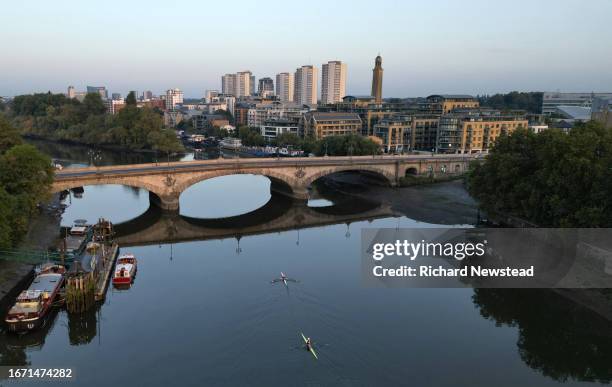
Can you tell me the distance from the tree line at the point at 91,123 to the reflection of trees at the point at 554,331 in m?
91.3

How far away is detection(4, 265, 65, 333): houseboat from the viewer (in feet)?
90.2

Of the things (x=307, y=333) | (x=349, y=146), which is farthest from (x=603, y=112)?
(x=307, y=333)

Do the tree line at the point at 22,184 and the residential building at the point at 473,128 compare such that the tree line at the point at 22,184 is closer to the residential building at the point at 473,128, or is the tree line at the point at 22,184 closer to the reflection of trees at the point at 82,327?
the reflection of trees at the point at 82,327

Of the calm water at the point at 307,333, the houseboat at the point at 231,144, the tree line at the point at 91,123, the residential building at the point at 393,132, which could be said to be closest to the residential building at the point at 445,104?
the residential building at the point at 393,132

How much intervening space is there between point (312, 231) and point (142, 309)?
23881mm

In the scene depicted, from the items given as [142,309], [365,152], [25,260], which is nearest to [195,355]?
[142,309]

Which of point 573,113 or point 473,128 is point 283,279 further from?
point 573,113

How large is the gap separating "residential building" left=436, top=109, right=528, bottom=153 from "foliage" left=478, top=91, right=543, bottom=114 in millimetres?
68108

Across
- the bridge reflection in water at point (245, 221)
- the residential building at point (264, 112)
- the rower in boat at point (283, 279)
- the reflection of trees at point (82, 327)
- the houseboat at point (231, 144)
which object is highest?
the residential building at point (264, 112)

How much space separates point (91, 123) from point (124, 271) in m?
107

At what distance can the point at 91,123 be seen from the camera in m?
130

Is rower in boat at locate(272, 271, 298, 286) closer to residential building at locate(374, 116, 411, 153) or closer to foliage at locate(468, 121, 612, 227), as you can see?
foliage at locate(468, 121, 612, 227)

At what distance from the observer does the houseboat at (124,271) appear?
3497 centimetres

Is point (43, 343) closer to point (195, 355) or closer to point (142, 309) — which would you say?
point (142, 309)
